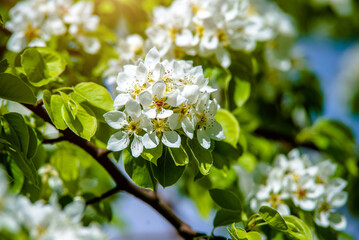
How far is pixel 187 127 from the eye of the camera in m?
1.41

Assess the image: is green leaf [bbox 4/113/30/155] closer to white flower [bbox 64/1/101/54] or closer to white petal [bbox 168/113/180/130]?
white petal [bbox 168/113/180/130]

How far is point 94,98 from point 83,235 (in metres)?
0.59

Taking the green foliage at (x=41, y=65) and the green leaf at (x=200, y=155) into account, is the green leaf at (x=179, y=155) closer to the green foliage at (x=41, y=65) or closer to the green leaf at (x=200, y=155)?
the green leaf at (x=200, y=155)

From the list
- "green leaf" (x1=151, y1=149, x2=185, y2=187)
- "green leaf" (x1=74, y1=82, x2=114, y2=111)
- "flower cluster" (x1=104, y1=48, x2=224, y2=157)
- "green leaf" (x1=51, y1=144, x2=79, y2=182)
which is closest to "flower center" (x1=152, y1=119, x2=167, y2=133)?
"flower cluster" (x1=104, y1=48, x2=224, y2=157)

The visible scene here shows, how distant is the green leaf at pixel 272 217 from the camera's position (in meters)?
1.46

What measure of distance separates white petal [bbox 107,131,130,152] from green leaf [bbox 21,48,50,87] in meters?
0.44

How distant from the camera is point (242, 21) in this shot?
2.08 m

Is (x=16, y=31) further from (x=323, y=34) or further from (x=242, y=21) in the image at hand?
(x=323, y=34)

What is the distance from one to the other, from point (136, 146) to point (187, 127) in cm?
20

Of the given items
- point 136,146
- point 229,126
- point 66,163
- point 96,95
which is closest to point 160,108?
point 136,146

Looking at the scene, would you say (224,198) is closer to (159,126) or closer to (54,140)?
(159,126)

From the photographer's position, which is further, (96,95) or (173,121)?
(96,95)

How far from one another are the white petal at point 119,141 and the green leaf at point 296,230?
0.72 m

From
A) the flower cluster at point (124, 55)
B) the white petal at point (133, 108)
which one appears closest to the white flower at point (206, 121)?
the white petal at point (133, 108)
